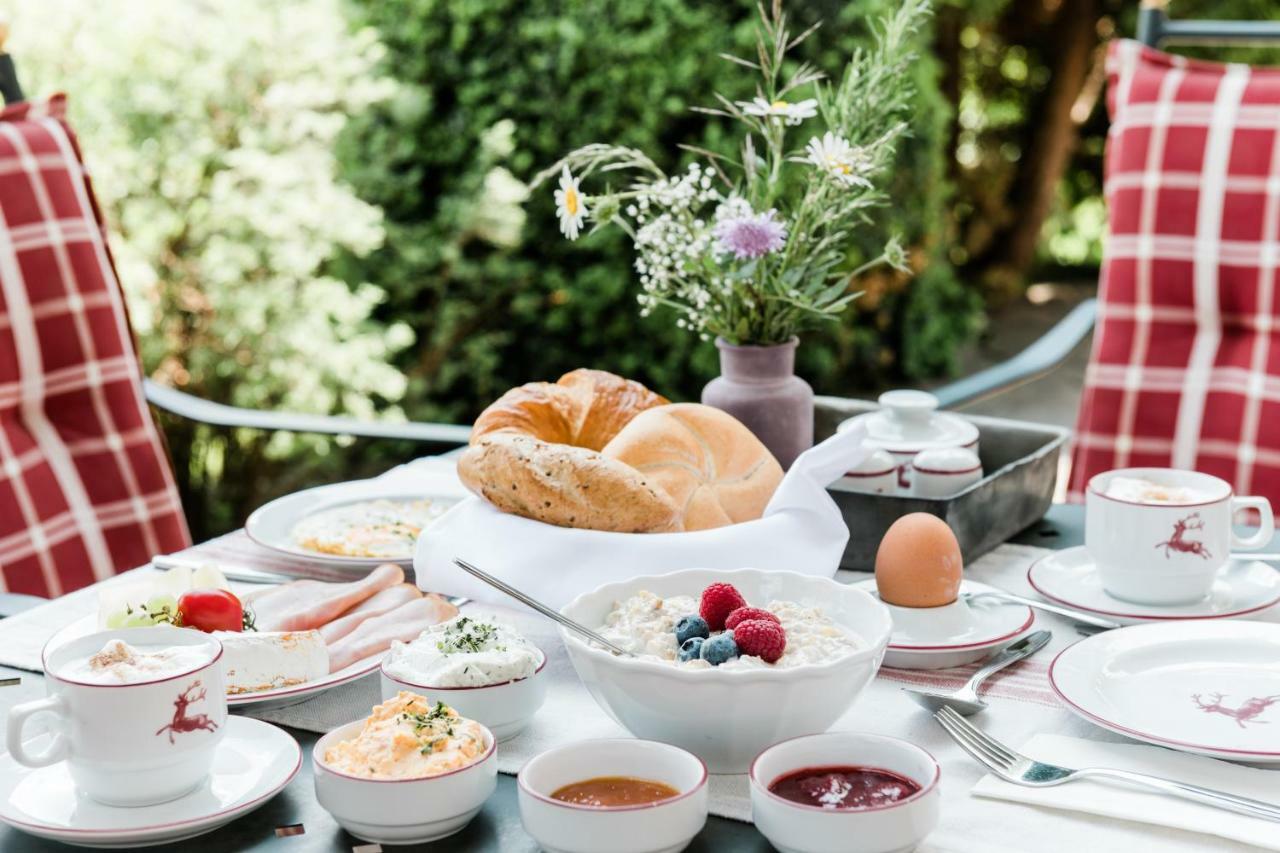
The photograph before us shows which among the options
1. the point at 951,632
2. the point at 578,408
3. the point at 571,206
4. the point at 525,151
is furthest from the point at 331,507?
the point at 525,151

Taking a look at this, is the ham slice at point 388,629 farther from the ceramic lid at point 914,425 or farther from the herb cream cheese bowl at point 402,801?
the ceramic lid at point 914,425

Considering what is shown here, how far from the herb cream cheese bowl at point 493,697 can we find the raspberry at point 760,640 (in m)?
0.19

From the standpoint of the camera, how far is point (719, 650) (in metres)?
1.11

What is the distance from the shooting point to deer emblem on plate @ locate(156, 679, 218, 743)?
1027 mm

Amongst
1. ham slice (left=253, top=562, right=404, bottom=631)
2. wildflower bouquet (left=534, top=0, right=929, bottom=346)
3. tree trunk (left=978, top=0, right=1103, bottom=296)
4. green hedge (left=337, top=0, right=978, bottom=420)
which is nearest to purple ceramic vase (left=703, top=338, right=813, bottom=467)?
wildflower bouquet (left=534, top=0, right=929, bottom=346)

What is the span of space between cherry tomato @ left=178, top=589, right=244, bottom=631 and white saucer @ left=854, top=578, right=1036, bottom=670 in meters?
0.61

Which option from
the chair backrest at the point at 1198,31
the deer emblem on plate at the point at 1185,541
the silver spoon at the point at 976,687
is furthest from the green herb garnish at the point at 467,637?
the chair backrest at the point at 1198,31

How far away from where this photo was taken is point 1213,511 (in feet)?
4.75

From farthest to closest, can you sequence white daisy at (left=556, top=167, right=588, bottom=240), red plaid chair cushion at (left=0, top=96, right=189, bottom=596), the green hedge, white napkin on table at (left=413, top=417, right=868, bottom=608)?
1. the green hedge
2. red plaid chair cushion at (left=0, top=96, right=189, bottom=596)
3. white daisy at (left=556, top=167, right=588, bottom=240)
4. white napkin on table at (left=413, top=417, right=868, bottom=608)

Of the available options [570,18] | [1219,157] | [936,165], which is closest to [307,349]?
[570,18]

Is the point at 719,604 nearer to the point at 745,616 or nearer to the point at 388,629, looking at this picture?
the point at 745,616

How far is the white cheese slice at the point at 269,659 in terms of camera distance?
1.25 m

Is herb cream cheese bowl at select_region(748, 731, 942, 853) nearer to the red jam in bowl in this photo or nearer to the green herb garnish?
the red jam in bowl

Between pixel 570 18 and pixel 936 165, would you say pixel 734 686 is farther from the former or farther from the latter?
pixel 936 165
